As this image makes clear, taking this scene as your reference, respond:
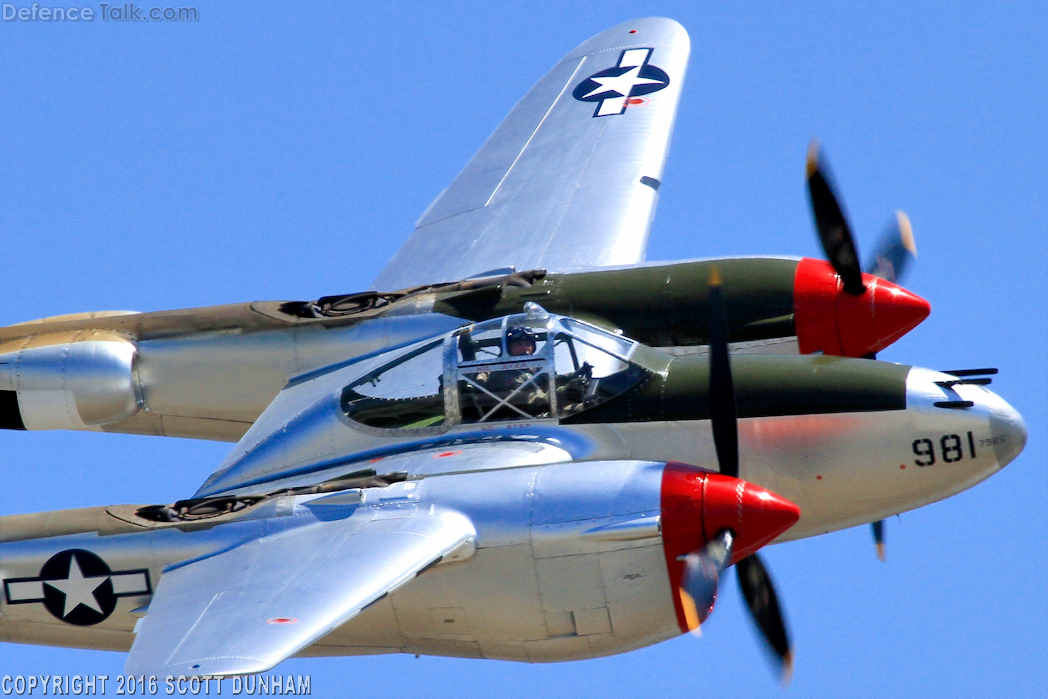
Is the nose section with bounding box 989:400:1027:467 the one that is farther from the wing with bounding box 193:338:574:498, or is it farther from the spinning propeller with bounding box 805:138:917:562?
the wing with bounding box 193:338:574:498

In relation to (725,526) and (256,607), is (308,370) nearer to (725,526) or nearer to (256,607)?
(256,607)

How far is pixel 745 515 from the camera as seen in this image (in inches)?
579

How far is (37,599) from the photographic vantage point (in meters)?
16.7

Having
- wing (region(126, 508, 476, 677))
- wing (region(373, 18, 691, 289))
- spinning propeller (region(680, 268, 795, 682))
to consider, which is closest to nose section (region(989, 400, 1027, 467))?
spinning propeller (region(680, 268, 795, 682))

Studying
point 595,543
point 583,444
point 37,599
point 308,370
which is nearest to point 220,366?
point 308,370

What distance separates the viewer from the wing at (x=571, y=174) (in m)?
23.1

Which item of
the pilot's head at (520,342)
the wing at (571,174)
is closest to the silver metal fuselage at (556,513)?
the pilot's head at (520,342)

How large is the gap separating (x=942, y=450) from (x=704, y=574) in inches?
144

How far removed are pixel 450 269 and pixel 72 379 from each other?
238 inches

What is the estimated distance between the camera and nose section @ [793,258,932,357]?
19.4 metres

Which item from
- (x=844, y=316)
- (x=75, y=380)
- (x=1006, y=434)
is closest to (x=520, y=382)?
(x=844, y=316)

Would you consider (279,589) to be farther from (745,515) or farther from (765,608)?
(765,608)

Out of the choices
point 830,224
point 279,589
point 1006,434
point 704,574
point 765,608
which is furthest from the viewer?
point 830,224

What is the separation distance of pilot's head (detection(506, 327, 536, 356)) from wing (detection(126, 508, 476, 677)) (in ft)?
8.87
